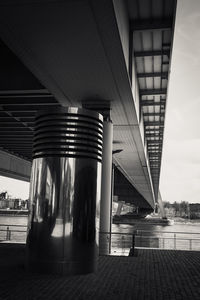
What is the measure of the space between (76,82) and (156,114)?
26.3 ft

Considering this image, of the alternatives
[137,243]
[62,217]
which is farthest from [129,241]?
[62,217]

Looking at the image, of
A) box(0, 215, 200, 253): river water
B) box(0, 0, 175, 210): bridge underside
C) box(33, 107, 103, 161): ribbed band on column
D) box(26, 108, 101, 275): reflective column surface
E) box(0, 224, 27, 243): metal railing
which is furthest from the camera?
box(0, 224, 27, 243): metal railing

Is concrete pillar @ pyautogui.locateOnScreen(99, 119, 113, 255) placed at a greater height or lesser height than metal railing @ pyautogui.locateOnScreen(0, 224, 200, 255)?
greater

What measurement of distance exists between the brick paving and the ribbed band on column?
251 cm

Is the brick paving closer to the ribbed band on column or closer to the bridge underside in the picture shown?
the ribbed band on column

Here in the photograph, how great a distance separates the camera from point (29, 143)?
83.8 feet

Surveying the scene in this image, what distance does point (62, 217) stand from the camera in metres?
7.29

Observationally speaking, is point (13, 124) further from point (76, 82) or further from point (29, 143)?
point (76, 82)

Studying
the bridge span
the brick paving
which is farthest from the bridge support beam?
the brick paving

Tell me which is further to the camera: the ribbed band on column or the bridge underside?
the ribbed band on column

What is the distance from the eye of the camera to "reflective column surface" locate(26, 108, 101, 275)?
7.21m

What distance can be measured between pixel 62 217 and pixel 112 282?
66.2 inches

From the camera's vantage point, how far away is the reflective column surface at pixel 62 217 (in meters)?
7.21

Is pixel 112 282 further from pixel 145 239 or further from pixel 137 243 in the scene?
pixel 145 239
